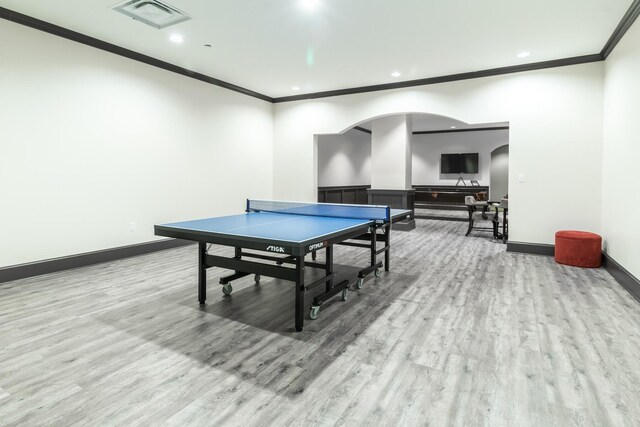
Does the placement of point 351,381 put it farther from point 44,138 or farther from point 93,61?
point 93,61

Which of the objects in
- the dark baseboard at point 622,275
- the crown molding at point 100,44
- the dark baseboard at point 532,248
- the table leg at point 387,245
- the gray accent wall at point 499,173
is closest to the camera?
the dark baseboard at point 622,275

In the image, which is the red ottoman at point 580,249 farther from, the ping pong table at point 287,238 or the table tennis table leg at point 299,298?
the table tennis table leg at point 299,298

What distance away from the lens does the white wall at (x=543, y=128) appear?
545 cm

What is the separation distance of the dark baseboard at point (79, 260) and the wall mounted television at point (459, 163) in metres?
10.8

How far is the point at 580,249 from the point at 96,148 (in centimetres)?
681

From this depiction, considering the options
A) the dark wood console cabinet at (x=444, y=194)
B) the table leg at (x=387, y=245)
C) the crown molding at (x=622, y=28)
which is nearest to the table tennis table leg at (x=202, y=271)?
the table leg at (x=387, y=245)

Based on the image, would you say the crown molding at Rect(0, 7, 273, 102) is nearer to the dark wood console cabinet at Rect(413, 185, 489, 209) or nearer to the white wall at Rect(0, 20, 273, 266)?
the white wall at Rect(0, 20, 273, 266)

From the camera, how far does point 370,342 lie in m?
2.67

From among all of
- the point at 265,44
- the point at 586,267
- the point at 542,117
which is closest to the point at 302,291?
the point at 265,44

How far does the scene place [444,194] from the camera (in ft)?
43.0

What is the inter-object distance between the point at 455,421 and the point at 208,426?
3.97ft

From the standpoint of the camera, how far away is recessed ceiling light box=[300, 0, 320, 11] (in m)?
3.79

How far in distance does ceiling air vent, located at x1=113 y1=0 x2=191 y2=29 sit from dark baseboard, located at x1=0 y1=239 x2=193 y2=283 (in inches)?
122

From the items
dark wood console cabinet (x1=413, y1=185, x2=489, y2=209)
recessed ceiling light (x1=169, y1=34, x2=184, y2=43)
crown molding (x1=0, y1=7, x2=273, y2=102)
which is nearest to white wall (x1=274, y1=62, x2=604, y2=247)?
crown molding (x1=0, y1=7, x2=273, y2=102)
